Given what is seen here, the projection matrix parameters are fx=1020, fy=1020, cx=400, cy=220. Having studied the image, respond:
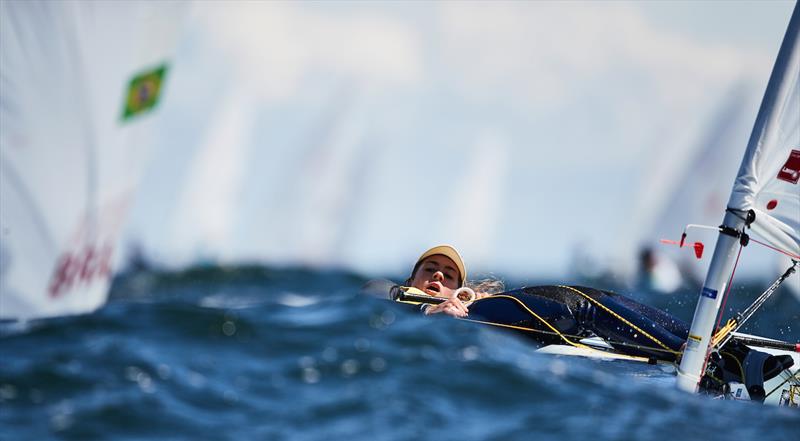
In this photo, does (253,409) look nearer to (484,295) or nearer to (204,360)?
(204,360)

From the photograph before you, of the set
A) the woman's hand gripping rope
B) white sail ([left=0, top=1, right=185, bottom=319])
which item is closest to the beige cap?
the woman's hand gripping rope

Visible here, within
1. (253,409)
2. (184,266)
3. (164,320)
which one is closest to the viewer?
(253,409)

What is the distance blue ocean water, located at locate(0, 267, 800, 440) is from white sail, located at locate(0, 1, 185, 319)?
46cm

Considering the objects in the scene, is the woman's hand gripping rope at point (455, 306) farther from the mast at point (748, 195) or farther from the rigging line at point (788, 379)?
the rigging line at point (788, 379)

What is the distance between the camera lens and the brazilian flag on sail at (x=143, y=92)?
20.9 feet

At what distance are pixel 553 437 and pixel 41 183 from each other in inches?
114

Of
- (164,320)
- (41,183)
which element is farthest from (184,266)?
(41,183)

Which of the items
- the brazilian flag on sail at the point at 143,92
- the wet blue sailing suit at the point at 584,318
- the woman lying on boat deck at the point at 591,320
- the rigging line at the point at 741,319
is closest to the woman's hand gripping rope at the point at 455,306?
the woman lying on boat deck at the point at 591,320

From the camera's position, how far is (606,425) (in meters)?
4.94

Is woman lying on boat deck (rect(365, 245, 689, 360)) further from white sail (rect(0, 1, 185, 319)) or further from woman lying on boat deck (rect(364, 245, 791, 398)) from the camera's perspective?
white sail (rect(0, 1, 185, 319))

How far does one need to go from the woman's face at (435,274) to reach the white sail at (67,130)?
2050mm

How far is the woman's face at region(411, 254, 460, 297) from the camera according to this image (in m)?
6.55

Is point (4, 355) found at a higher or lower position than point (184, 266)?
higher

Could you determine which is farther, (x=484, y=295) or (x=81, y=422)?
(x=484, y=295)
